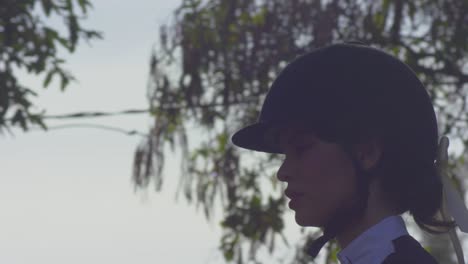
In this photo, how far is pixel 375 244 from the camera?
3.37 metres

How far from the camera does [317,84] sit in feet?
12.5

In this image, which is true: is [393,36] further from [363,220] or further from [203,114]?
[363,220]

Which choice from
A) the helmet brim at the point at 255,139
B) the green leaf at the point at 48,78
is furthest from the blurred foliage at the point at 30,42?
the helmet brim at the point at 255,139

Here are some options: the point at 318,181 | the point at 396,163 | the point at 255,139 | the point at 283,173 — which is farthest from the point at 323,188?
the point at 255,139

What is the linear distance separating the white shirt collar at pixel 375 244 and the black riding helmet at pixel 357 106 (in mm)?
79

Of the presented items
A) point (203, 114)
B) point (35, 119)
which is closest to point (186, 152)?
point (203, 114)

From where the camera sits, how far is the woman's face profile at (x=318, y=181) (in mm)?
3480

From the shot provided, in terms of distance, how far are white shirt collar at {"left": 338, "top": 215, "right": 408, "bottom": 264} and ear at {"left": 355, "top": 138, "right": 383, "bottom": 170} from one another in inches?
6.8

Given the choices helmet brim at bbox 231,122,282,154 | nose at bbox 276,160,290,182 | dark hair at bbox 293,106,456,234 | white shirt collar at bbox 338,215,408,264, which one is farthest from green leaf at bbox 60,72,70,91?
white shirt collar at bbox 338,215,408,264

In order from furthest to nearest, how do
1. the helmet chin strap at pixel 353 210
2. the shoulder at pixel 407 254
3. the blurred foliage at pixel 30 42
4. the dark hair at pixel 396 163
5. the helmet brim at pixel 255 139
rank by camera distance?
1. the blurred foliage at pixel 30 42
2. the helmet brim at pixel 255 139
3. the dark hair at pixel 396 163
4. the helmet chin strap at pixel 353 210
5. the shoulder at pixel 407 254

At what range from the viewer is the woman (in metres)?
3.46

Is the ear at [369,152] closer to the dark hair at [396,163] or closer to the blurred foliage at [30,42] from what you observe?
the dark hair at [396,163]

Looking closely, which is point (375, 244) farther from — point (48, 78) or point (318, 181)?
point (48, 78)

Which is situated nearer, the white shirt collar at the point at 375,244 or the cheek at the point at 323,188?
the white shirt collar at the point at 375,244
